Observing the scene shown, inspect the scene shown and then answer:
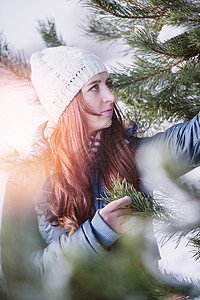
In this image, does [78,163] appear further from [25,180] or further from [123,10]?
[123,10]

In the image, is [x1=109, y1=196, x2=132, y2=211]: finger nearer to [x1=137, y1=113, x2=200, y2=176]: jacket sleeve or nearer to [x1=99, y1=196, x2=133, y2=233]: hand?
[x1=99, y1=196, x2=133, y2=233]: hand

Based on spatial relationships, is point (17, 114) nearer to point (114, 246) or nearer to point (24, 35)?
point (24, 35)

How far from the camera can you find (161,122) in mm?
479

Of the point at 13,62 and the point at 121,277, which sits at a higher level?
the point at 13,62

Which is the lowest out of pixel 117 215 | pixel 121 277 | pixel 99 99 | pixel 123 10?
pixel 121 277

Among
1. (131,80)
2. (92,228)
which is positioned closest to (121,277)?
(92,228)

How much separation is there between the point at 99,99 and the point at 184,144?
133 mm

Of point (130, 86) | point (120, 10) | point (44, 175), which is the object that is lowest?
point (44, 175)

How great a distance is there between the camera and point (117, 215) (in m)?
0.34

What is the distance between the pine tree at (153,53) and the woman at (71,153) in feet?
0.17

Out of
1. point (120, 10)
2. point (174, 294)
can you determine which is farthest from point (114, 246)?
point (120, 10)

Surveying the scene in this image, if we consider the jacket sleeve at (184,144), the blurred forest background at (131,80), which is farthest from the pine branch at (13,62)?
the jacket sleeve at (184,144)

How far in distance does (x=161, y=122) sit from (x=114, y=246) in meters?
0.22

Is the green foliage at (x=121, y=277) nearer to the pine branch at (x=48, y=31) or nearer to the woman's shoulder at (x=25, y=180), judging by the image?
the woman's shoulder at (x=25, y=180)
